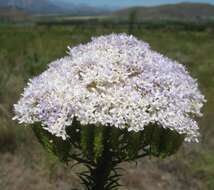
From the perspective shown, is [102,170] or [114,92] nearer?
[114,92]

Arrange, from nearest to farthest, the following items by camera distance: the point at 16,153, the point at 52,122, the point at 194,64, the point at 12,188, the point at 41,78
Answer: the point at 52,122
the point at 41,78
the point at 12,188
the point at 16,153
the point at 194,64

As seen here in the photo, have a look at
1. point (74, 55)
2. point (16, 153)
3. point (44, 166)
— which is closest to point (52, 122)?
point (74, 55)

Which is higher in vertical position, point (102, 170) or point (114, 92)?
point (114, 92)

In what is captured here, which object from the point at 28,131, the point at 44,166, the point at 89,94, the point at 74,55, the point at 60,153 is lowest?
the point at 60,153

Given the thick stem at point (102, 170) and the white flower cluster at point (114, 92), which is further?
the thick stem at point (102, 170)

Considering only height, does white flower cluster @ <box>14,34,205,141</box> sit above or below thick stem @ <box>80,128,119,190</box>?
above

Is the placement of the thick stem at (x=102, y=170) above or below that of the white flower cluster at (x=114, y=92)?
below

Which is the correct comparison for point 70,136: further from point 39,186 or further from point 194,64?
point 194,64

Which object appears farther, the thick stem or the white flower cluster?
the thick stem
